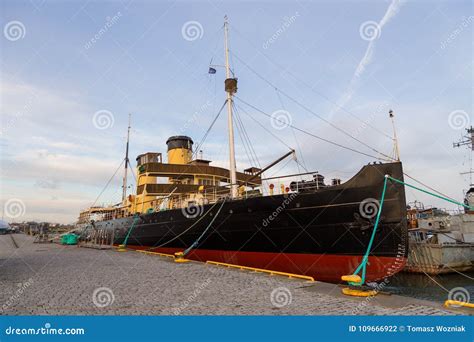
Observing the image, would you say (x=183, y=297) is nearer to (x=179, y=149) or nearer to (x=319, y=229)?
(x=319, y=229)

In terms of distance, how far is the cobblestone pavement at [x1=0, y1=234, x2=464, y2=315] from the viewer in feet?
19.2

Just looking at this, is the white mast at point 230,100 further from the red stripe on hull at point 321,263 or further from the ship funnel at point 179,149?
the ship funnel at point 179,149

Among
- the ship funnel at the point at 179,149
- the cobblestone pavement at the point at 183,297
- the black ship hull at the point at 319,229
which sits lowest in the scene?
the cobblestone pavement at the point at 183,297

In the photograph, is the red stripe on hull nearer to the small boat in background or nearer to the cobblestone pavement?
the cobblestone pavement

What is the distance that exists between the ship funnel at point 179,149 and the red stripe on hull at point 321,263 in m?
12.9

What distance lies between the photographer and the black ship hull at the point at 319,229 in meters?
10.9

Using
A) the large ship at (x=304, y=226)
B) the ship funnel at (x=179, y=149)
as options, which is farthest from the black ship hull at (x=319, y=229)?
the ship funnel at (x=179, y=149)

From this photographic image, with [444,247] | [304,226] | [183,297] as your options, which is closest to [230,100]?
[304,226]

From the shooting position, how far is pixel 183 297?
7004mm

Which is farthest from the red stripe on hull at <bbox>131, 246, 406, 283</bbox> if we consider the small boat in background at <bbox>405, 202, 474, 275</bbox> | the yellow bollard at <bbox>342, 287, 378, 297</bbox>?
the small boat in background at <bbox>405, 202, 474, 275</bbox>

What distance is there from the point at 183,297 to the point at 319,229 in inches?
257

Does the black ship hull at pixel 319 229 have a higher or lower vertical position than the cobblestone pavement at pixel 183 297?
higher

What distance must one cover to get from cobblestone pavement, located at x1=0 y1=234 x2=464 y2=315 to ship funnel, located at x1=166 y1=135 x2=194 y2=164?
15609 mm

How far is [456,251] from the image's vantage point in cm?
2034
